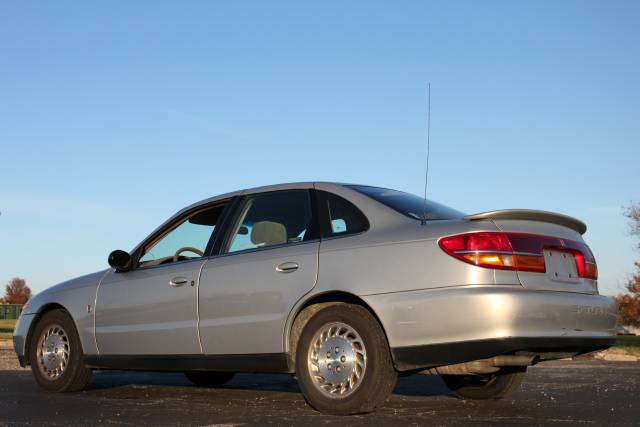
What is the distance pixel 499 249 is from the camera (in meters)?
5.41

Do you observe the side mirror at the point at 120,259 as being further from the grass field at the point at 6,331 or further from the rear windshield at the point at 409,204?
the grass field at the point at 6,331

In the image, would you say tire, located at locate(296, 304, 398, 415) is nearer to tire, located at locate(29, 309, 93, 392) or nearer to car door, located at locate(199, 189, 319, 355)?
car door, located at locate(199, 189, 319, 355)

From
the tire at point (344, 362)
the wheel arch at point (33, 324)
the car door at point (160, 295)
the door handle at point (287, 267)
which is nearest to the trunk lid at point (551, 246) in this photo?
the tire at point (344, 362)

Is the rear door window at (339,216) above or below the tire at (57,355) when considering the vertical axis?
above

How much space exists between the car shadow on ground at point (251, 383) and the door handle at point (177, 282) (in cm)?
154

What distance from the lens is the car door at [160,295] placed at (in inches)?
267

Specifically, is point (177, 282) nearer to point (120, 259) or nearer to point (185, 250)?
point (185, 250)

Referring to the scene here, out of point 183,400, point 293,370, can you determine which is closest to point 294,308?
point 293,370

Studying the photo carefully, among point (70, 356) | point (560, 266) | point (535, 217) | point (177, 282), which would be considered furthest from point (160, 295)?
point (560, 266)

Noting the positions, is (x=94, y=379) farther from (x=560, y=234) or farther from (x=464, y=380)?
(x=560, y=234)

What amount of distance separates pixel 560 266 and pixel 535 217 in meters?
0.38

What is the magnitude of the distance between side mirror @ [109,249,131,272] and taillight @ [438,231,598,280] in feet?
10.6

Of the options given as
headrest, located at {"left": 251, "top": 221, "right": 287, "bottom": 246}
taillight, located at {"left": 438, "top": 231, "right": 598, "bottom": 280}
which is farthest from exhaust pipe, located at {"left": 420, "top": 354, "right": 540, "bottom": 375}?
headrest, located at {"left": 251, "top": 221, "right": 287, "bottom": 246}

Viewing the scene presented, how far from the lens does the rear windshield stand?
239 inches
